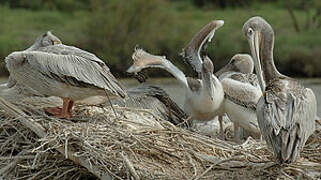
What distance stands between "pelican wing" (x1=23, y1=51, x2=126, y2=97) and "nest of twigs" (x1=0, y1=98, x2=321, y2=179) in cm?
36

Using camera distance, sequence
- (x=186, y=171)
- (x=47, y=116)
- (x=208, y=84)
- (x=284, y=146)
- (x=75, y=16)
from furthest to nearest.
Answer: (x=75, y=16)
(x=208, y=84)
(x=47, y=116)
(x=186, y=171)
(x=284, y=146)

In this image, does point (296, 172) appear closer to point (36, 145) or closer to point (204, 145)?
point (204, 145)

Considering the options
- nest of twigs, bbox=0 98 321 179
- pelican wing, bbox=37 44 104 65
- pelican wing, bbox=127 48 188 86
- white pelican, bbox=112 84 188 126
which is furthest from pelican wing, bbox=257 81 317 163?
pelican wing, bbox=127 48 188 86

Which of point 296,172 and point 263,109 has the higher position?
point 263,109

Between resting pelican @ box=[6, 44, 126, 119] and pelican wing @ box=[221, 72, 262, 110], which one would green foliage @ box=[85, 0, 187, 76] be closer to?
pelican wing @ box=[221, 72, 262, 110]

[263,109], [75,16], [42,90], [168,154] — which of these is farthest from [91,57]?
[75,16]

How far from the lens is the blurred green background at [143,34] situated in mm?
22609

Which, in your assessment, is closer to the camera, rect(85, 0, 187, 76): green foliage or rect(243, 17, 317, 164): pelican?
rect(243, 17, 317, 164): pelican

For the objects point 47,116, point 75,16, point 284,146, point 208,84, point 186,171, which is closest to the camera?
point 284,146

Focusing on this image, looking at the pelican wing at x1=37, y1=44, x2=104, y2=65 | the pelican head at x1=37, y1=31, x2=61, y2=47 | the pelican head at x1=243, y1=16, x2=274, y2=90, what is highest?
the pelican head at x1=243, y1=16, x2=274, y2=90

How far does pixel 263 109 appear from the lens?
22.0 ft

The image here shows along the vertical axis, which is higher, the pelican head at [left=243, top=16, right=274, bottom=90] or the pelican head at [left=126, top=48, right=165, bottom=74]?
the pelican head at [left=243, top=16, right=274, bottom=90]

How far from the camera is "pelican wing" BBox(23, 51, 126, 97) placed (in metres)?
7.49

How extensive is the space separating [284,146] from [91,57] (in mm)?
2169
